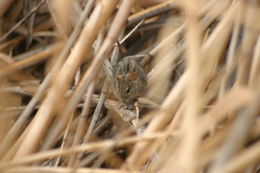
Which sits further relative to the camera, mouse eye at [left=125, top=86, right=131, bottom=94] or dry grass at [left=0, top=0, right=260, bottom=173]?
mouse eye at [left=125, top=86, right=131, bottom=94]

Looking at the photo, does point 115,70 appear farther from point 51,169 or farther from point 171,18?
point 51,169

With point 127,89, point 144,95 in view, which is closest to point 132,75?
point 127,89

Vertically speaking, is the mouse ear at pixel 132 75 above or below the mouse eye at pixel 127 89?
above

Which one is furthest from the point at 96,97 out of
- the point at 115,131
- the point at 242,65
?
the point at 242,65

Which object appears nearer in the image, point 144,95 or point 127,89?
point 127,89

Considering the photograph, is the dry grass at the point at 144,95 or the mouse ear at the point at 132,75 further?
the mouse ear at the point at 132,75

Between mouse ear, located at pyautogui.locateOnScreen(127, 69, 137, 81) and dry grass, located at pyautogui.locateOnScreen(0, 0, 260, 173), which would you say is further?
mouse ear, located at pyautogui.locateOnScreen(127, 69, 137, 81)

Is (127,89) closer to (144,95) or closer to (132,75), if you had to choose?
(132,75)

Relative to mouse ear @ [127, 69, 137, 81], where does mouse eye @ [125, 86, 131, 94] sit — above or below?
below
